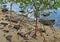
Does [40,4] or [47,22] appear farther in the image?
[47,22]

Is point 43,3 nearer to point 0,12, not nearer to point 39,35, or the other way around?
point 39,35


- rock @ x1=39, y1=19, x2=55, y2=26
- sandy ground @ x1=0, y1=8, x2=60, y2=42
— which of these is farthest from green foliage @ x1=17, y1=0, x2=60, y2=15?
rock @ x1=39, y1=19, x2=55, y2=26

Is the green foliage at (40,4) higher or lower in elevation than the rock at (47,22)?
higher

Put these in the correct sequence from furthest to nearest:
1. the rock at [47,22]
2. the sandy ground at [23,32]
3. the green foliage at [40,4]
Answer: the rock at [47,22], the sandy ground at [23,32], the green foliage at [40,4]

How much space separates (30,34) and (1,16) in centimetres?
261

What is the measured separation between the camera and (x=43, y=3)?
6.94 metres

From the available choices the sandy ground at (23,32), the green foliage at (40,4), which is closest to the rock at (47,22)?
the sandy ground at (23,32)

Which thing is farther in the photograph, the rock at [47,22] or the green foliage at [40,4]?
the rock at [47,22]

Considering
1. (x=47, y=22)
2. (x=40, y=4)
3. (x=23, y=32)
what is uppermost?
(x=40, y=4)

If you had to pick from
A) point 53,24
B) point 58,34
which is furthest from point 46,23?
point 58,34

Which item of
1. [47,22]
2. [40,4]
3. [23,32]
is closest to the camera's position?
[40,4]

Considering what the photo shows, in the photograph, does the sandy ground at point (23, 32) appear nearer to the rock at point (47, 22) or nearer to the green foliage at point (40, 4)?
the rock at point (47, 22)

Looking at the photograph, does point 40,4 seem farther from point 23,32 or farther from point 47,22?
point 47,22

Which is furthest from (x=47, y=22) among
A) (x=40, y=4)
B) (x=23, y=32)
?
(x=40, y=4)
